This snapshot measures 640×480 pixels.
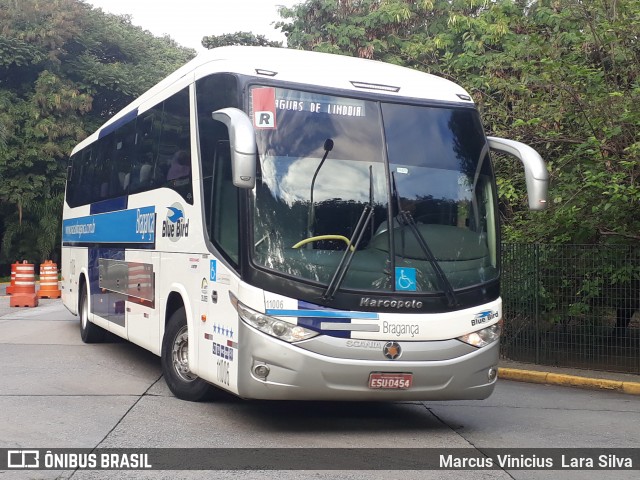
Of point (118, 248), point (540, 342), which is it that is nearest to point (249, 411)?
point (118, 248)

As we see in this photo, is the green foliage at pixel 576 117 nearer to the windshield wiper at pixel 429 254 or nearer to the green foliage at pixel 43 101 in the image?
the windshield wiper at pixel 429 254

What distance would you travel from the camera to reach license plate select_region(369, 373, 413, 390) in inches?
301

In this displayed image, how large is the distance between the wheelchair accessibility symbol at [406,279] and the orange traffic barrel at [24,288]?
1628 cm

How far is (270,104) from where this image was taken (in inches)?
313

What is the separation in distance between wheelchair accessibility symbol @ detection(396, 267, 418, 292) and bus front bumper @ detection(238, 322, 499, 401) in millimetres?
528

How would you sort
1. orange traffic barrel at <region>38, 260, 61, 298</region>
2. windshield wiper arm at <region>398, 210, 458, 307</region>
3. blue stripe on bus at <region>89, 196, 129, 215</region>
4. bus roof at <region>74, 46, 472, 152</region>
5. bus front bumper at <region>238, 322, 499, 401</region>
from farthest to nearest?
1. orange traffic barrel at <region>38, 260, 61, 298</region>
2. blue stripe on bus at <region>89, 196, 129, 215</region>
3. bus roof at <region>74, 46, 472, 152</region>
4. windshield wiper arm at <region>398, 210, 458, 307</region>
5. bus front bumper at <region>238, 322, 499, 401</region>

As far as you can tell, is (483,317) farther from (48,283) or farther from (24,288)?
(48,283)

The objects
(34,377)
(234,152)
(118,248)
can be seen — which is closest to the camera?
(234,152)

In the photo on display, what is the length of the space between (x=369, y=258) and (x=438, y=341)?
0.96 meters

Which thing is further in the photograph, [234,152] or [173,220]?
[173,220]

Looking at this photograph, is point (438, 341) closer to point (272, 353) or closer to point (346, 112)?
point (272, 353)

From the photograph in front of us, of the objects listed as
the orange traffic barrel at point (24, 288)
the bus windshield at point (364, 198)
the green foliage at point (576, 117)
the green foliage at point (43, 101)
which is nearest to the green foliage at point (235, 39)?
the green foliage at point (43, 101)

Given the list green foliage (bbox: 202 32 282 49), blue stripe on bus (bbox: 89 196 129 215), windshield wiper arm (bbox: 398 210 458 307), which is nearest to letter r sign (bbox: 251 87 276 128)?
windshield wiper arm (bbox: 398 210 458 307)

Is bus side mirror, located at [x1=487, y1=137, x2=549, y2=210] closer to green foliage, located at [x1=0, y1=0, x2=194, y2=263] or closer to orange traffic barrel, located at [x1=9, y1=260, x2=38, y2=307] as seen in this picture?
orange traffic barrel, located at [x1=9, y1=260, x2=38, y2=307]
